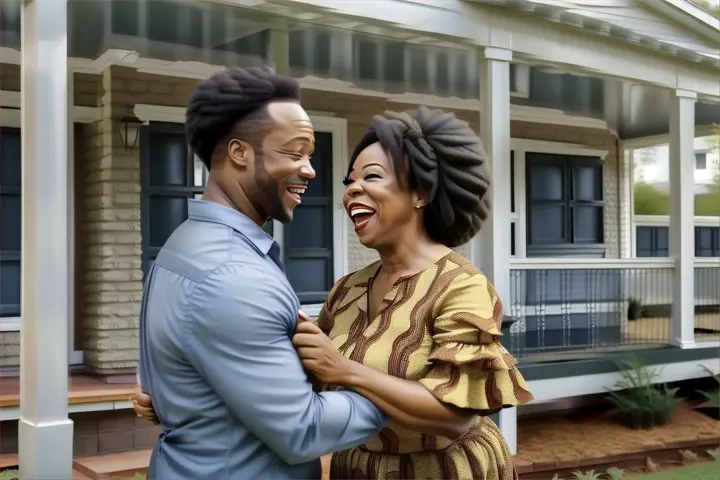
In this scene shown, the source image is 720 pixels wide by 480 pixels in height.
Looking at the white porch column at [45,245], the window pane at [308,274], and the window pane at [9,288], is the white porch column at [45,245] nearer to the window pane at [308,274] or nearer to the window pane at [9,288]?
the window pane at [9,288]

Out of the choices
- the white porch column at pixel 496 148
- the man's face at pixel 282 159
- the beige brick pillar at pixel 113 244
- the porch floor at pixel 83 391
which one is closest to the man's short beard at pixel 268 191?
the man's face at pixel 282 159

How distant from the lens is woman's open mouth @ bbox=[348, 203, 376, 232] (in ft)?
6.52

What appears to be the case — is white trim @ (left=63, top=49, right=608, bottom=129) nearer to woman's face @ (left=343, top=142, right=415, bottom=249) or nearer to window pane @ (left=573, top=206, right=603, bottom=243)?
window pane @ (left=573, top=206, right=603, bottom=243)

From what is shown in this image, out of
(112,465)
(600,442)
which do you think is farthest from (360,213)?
(600,442)

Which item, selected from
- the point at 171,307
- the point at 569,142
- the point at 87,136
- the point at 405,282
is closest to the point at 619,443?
the point at 569,142

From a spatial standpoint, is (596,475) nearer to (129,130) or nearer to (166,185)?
(166,185)

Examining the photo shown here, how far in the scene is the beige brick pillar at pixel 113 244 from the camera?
6.62 meters

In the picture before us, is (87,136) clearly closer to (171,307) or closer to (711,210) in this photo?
(171,307)

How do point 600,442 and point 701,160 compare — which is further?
point 701,160

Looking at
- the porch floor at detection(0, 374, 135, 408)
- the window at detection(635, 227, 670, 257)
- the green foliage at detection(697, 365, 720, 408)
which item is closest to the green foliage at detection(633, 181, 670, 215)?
the window at detection(635, 227, 670, 257)

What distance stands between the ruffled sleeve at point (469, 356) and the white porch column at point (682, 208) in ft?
24.5

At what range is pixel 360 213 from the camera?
200 cm

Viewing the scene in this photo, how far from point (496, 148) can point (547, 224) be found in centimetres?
411

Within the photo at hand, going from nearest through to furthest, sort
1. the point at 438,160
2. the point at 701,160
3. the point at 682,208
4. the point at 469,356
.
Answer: the point at 469,356
the point at 438,160
the point at 682,208
the point at 701,160
